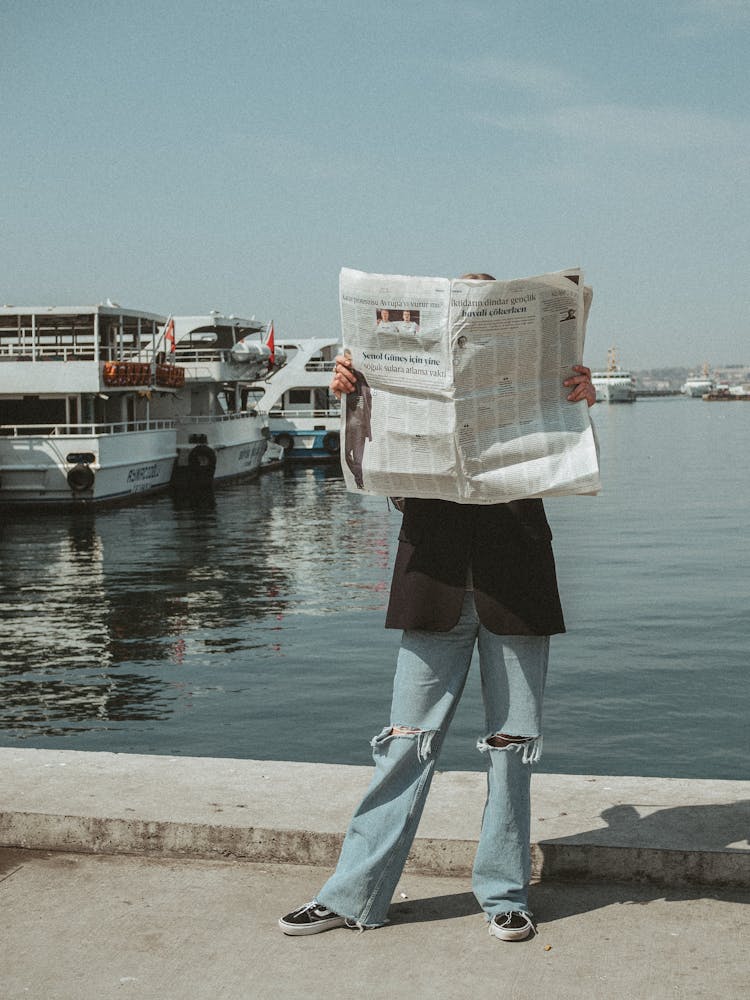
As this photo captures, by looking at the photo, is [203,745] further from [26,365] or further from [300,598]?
[26,365]

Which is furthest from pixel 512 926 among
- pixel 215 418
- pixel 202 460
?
pixel 215 418

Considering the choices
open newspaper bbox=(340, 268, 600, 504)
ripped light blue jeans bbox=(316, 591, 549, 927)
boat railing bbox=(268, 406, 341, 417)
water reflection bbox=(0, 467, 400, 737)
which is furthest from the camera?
boat railing bbox=(268, 406, 341, 417)

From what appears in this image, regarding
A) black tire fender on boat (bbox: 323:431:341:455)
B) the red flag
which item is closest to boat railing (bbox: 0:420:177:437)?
the red flag

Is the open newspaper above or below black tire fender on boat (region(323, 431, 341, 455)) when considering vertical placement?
above

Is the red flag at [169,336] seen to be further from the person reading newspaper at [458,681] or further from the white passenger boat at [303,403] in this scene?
the person reading newspaper at [458,681]

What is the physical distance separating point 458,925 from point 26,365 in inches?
1286

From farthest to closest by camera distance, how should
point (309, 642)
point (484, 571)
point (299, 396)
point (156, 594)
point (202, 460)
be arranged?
1. point (299, 396)
2. point (202, 460)
3. point (156, 594)
4. point (309, 642)
5. point (484, 571)

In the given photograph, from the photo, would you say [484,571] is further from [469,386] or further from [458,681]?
[469,386]

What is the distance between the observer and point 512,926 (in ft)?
12.7

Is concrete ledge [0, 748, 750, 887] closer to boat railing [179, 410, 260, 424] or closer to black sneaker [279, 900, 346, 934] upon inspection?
black sneaker [279, 900, 346, 934]

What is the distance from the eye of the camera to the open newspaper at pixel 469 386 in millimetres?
3771

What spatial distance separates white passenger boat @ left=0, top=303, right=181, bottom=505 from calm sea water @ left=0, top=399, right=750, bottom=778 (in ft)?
9.97

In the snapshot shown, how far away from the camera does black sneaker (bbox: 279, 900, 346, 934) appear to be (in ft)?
12.7

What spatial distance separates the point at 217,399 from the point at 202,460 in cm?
688
